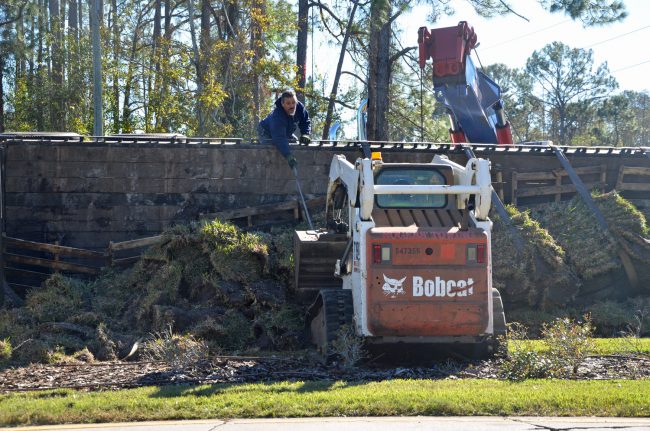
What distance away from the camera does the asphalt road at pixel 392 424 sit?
26.6 feet

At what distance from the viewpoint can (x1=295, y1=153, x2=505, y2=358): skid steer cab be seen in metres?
11.1

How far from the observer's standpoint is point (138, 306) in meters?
14.7

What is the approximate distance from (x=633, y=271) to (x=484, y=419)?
29.1ft

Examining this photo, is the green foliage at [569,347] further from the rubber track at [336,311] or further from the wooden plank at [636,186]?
the wooden plank at [636,186]

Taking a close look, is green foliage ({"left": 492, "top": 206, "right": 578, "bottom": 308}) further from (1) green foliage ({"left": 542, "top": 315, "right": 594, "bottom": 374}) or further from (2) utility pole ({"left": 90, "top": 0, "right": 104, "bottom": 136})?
(2) utility pole ({"left": 90, "top": 0, "right": 104, "bottom": 136})

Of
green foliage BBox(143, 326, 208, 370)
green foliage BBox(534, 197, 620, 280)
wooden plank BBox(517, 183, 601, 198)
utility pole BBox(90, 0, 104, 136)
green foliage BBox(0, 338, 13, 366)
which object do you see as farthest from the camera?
utility pole BBox(90, 0, 104, 136)

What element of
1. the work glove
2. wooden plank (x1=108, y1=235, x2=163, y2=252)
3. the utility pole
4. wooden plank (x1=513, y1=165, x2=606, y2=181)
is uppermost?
the utility pole

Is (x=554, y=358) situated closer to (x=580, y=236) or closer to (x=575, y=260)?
(x=575, y=260)

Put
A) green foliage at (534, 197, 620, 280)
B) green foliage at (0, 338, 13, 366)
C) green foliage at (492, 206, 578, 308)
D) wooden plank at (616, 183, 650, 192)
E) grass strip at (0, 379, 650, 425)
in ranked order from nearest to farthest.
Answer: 1. grass strip at (0, 379, 650, 425)
2. green foliage at (0, 338, 13, 366)
3. green foliage at (492, 206, 578, 308)
4. green foliage at (534, 197, 620, 280)
5. wooden plank at (616, 183, 650, 192)

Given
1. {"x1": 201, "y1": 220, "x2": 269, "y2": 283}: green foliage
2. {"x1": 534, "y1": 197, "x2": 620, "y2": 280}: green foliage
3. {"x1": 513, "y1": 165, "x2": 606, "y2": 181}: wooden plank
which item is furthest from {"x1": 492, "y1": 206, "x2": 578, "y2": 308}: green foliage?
{"x1": 201, "y1": 220, "x2": 269, "y2": 283}: green foliage

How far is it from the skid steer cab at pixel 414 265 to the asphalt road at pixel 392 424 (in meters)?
2.59

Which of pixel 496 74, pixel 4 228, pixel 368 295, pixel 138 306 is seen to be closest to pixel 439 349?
pixel 368 295

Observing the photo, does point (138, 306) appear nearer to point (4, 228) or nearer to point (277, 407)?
point (4, 228)

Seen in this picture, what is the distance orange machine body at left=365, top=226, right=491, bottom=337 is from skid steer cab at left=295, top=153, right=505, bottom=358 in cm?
1
